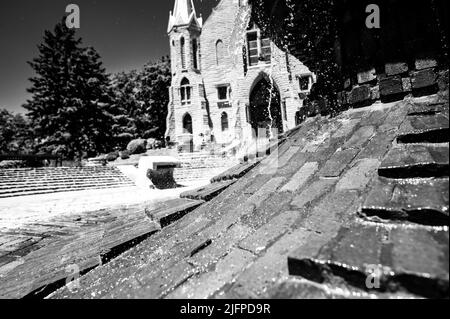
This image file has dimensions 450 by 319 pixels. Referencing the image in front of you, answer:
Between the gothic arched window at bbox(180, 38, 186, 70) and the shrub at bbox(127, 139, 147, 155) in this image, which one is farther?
the gothic arched window at bbox(180, 38, 186, 70)

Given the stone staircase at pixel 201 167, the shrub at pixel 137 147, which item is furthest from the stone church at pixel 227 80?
the stone staircase at pixel 201 167

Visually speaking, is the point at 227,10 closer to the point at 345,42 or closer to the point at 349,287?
the point at 345,42

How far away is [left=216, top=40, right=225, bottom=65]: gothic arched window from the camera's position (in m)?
29.2

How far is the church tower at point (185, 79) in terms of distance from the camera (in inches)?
1140

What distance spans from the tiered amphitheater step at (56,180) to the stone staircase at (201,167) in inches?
118

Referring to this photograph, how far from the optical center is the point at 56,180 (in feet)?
41.1

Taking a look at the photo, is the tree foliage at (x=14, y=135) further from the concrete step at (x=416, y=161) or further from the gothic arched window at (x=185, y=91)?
the concrete step at (x=416, y=161)

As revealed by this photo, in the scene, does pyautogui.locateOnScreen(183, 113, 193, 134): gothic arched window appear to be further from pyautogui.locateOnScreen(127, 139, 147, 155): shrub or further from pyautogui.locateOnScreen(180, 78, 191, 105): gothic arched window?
pyautogui.locateOnScreen(127, 139, 147, 155): shrub

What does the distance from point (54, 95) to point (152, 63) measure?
16253 millimetres

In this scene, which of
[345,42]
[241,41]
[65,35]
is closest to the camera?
[345,42]

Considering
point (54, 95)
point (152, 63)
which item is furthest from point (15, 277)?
point (152, 63)

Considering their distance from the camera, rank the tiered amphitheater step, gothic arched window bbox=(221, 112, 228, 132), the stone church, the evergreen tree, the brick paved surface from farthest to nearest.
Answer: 1. the evergreen tree
2. gothic arched window bbox=(221, 112, 228, 132)
3. the stone church
4. the tiered amphitheater step
5. the brick paved surface

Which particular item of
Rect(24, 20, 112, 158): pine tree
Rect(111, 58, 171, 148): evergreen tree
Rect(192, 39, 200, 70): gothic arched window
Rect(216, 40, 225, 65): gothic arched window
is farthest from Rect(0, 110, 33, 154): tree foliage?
Rect(216, 40, 225, 65): gothic arched window

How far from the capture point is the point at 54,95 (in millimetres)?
31266
